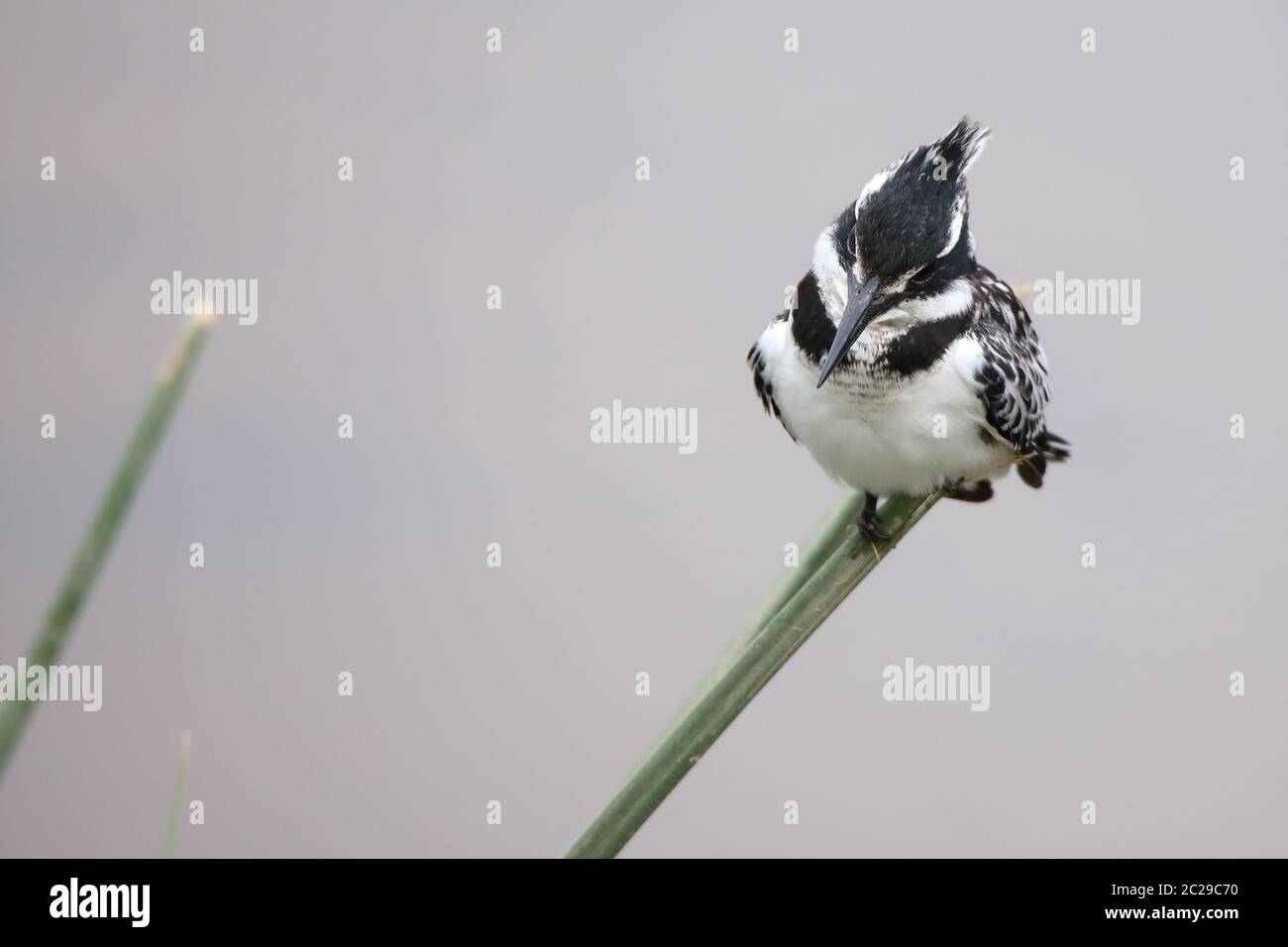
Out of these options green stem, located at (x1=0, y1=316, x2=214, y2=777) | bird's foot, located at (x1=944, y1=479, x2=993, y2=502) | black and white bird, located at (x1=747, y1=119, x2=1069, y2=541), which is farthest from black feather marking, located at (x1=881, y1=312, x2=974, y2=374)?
green stem, located at (x1=0, y1=316, x2=214, y2=777)

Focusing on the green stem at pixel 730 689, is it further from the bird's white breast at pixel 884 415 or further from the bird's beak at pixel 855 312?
the bird's white breast at pixel 884 415

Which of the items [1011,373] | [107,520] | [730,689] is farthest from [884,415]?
[107,520]

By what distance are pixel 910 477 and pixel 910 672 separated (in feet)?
1.34

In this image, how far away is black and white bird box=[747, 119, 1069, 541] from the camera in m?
1.42

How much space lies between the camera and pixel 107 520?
1.59 feet

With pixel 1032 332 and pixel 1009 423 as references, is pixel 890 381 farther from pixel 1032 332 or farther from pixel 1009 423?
pixel 1032 332

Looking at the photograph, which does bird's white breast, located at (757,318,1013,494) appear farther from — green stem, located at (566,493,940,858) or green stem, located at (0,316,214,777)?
green stem, located at (0,316,214,777)

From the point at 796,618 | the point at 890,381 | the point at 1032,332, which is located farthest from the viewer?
the point at 1032,332

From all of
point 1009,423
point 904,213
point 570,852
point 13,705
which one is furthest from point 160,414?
point 1009,423

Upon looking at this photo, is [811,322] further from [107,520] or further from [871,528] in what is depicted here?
[107,520]

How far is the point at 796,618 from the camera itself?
103cm

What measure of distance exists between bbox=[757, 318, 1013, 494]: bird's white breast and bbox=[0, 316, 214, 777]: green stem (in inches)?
47.5

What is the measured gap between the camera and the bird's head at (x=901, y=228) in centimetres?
141

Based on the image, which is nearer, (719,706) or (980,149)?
(719,706)
